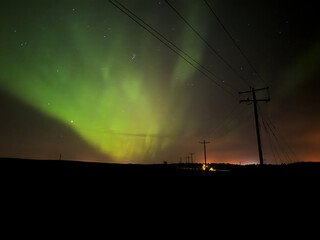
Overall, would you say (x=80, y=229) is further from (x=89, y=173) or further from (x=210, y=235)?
(x=210, y=235)

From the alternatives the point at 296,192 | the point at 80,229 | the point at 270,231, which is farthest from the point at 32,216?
the point at 296,192

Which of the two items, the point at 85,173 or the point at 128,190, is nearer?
the point at 85,173

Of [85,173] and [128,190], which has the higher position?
[85,173]

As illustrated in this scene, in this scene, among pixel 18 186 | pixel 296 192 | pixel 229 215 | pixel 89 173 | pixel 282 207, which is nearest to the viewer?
pixel 18 186

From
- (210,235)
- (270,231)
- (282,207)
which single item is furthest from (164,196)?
(282,207)

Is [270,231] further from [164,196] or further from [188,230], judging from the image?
[164,196]

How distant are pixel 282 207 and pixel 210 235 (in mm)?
4522

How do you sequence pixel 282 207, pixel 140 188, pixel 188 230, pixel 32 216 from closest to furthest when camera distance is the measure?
pixel 32 216, pixel 188 230, pixel 140 188, pixel 282 207

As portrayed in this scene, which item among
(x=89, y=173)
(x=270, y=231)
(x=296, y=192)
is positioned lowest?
(x=270, y=231)

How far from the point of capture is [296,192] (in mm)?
8867

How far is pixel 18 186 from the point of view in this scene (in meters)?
2.84

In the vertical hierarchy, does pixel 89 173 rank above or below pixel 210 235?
above

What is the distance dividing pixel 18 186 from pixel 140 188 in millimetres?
2886

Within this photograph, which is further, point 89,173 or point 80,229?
point 89,173
